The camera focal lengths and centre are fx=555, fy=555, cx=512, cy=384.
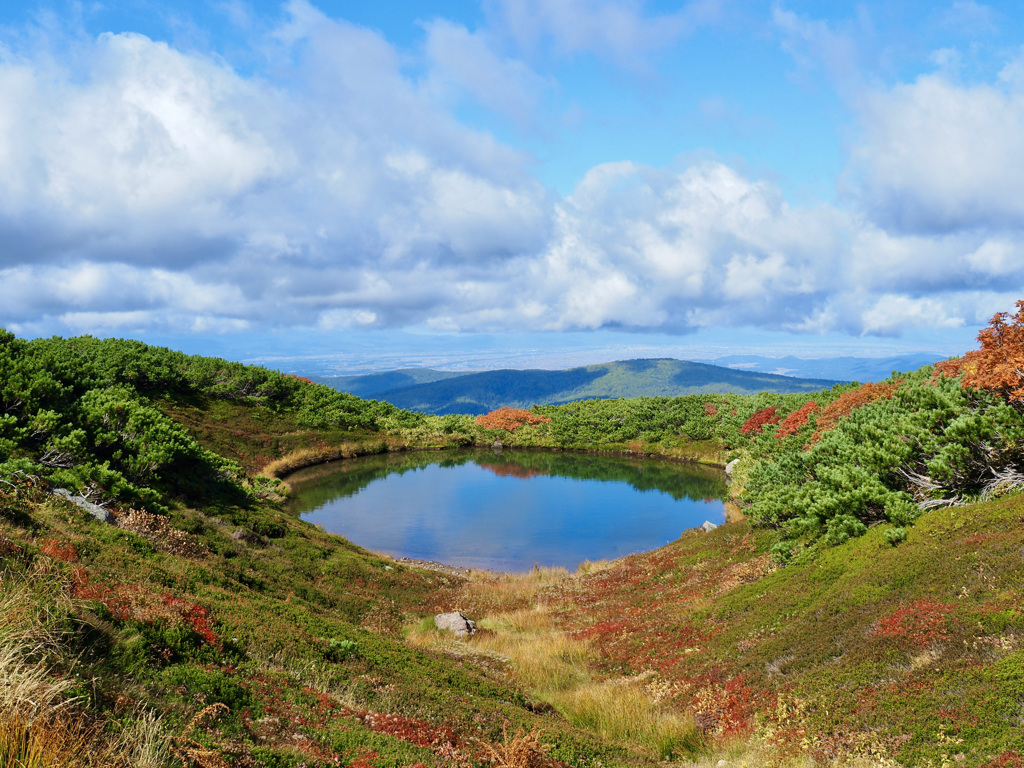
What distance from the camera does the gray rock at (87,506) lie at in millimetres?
15711

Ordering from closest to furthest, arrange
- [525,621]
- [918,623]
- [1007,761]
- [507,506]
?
[1007,761]
[918,623]
[525,621]
[507,506]

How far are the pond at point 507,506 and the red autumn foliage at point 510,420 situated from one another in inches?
500

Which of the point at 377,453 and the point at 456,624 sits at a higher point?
the point at 456,624

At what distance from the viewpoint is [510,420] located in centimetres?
8469

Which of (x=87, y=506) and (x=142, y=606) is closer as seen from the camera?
(x=142, y=606)

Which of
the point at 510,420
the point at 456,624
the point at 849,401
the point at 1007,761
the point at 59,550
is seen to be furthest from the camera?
the point at 510,420

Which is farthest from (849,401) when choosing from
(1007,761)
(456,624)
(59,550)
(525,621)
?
(59,550)

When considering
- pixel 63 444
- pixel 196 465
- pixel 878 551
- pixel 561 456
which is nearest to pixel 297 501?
pixel 196 465

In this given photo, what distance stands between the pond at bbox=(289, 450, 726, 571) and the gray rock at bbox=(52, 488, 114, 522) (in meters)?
20.9

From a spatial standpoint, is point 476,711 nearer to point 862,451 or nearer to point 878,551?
point 878,551

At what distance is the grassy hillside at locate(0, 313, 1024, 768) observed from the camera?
7.21 m

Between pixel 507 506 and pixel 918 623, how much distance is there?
3945 cm

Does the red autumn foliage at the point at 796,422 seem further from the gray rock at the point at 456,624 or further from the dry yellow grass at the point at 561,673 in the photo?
the gray rock at the point at 456,624

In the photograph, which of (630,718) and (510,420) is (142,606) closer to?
(630,718)
